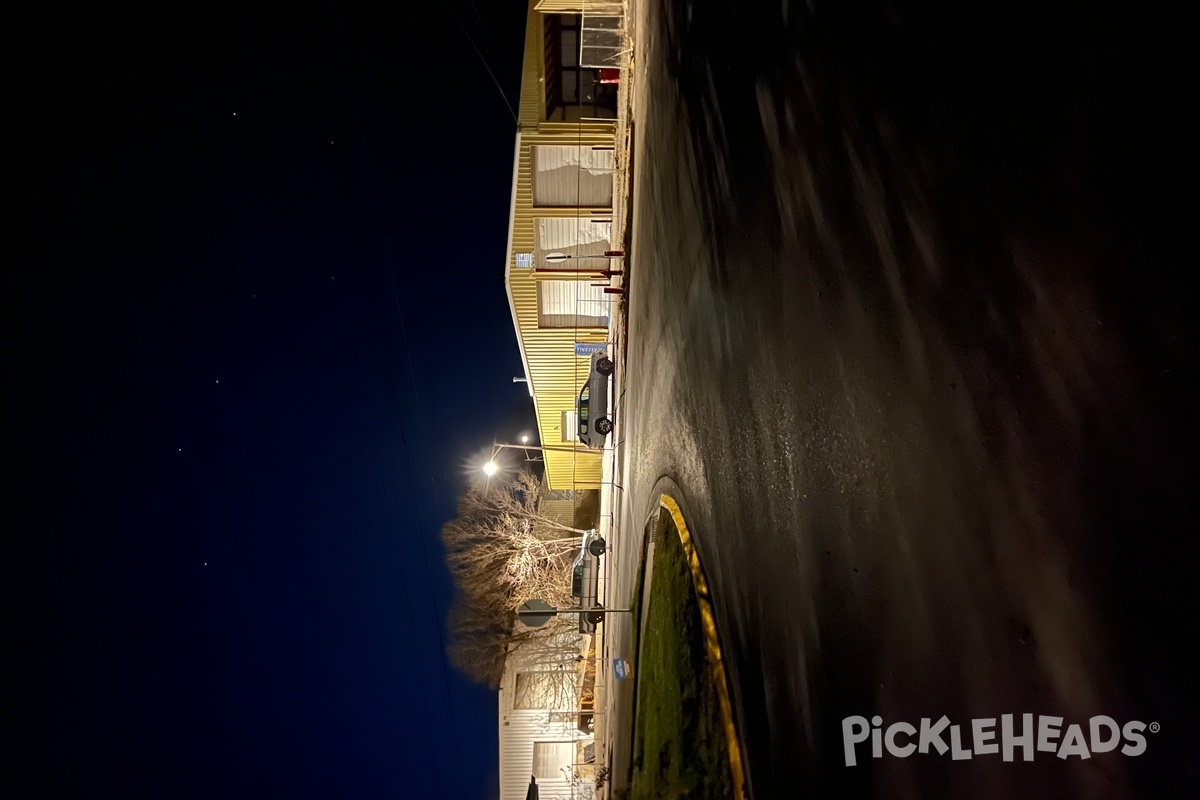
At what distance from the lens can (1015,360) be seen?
188 cm

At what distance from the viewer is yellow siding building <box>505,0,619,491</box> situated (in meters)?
13.1

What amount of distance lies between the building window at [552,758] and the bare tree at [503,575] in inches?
84.6

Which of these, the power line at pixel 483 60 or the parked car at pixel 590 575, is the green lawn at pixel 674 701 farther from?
the power line at pixel 483 60

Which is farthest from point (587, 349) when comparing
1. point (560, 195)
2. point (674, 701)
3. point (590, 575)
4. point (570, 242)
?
point (674, 701)

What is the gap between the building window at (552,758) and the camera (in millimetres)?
14883

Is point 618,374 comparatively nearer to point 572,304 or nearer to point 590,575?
point 572,304

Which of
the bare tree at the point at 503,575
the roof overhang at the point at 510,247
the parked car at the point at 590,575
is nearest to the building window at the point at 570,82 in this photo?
the roof overhang at the point at 510,247

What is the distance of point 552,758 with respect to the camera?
1505 centimetres

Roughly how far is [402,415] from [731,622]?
15925 millimetres

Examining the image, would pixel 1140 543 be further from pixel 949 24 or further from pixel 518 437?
pixel 518 437

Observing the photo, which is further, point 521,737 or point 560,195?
point 521,737

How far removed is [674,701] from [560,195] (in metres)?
11.5

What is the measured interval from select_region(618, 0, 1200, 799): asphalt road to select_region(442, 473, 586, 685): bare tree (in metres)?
14.3

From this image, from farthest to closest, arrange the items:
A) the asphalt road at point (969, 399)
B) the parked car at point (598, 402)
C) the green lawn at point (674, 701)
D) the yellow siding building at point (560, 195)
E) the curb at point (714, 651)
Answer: the yellow siding building at point (560, 195) < the parked car at point (598, 402) < the green lawn at point (674, 701) < the curb at point (714, 651) < the asphalt road at point (969, 399)
